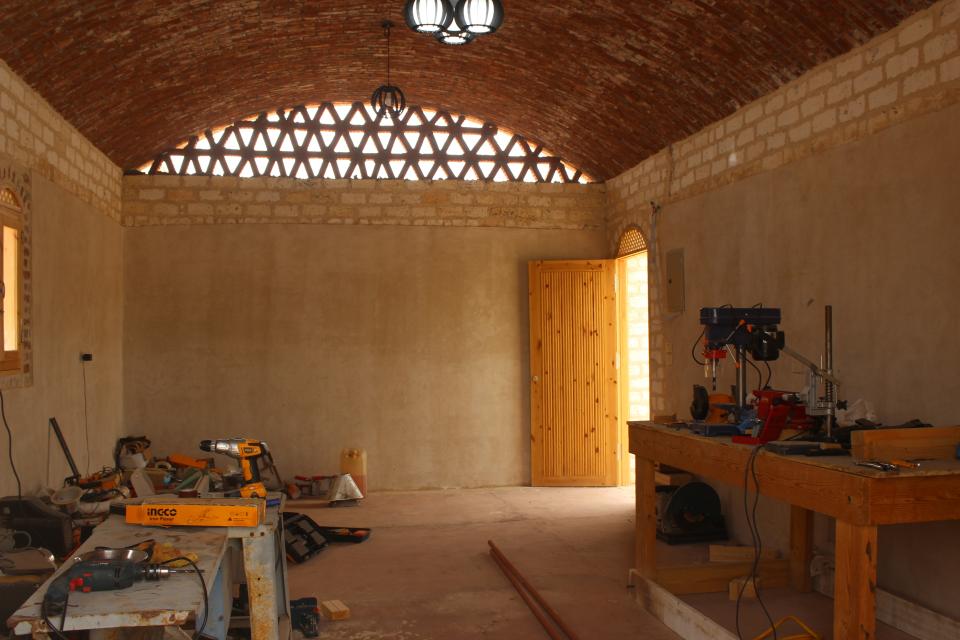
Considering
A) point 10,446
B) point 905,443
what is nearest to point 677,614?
point 905,443

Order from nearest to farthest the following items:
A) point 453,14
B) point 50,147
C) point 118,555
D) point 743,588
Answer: point 118,555
point 743,588
point 453,14
point 50,147

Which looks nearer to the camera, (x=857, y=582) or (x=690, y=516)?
(x=857, y=582)

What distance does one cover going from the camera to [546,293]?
28.1ft

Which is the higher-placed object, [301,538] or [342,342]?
[342,342]

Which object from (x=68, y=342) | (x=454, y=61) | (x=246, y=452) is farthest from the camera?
(x=454, y=61)

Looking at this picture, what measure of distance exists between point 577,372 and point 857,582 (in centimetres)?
546

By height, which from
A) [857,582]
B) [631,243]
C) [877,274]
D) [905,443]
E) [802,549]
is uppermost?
[631,243]

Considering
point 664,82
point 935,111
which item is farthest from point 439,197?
point 935,111

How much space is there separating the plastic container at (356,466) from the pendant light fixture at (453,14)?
13.7 feet

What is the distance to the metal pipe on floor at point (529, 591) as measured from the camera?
441cm

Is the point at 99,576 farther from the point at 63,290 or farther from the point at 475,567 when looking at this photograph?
the point at 63,290

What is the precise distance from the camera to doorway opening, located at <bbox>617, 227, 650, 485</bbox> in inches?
332

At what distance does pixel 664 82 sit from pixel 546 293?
2.71m

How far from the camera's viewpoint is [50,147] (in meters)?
6.17
